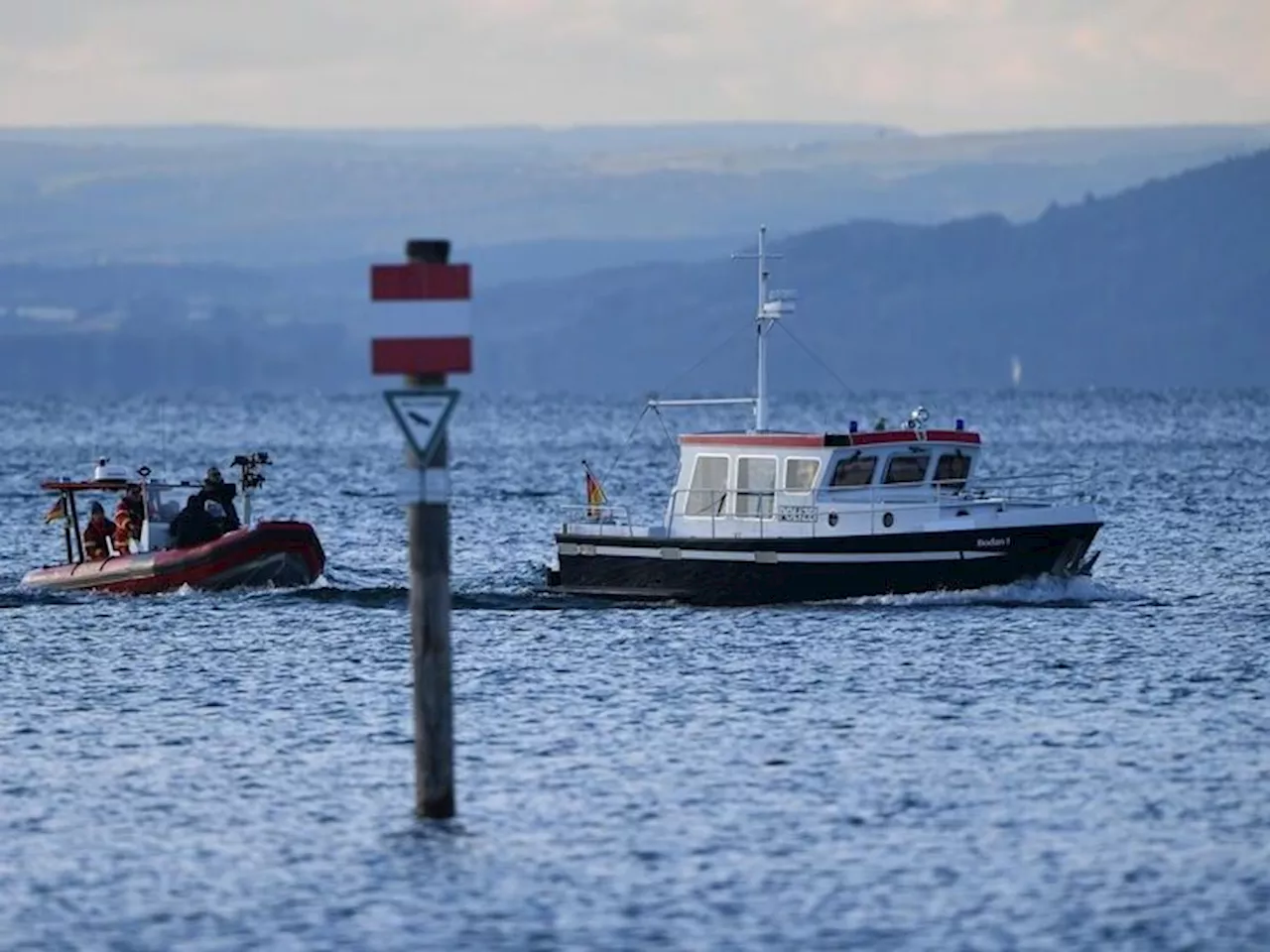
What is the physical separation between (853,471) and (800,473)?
2.63ft

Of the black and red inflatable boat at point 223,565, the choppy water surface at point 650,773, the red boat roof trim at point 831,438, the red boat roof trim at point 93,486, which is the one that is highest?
the red boat roof trim at point 831,438

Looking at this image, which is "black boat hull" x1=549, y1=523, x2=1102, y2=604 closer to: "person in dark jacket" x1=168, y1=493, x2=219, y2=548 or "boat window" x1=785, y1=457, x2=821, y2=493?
"boat window" x1=785, y1=457, x2=821, y2=493

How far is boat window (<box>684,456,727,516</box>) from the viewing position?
164 ft

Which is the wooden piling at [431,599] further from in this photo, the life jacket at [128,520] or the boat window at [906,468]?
the life jacket at [128,520]

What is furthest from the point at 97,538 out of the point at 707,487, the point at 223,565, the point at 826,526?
the point at 826,526

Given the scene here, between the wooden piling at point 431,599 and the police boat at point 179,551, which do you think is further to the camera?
the police boat at point 179,551

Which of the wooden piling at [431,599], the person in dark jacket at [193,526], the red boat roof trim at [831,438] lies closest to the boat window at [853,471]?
the red boat roof trim at [831,438]

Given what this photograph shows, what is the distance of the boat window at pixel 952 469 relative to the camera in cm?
4972

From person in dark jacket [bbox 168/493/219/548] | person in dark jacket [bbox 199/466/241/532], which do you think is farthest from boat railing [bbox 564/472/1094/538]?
person in dark jacket [bbox 168/493/219/548]

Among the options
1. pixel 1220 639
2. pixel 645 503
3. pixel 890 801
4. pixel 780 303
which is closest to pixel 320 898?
pixel 890 801

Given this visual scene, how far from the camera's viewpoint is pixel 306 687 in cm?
4078

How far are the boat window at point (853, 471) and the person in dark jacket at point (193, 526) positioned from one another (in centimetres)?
1039

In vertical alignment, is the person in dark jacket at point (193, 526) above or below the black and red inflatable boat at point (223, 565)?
above

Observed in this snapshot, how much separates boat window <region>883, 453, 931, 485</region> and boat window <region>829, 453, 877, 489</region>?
30cm
